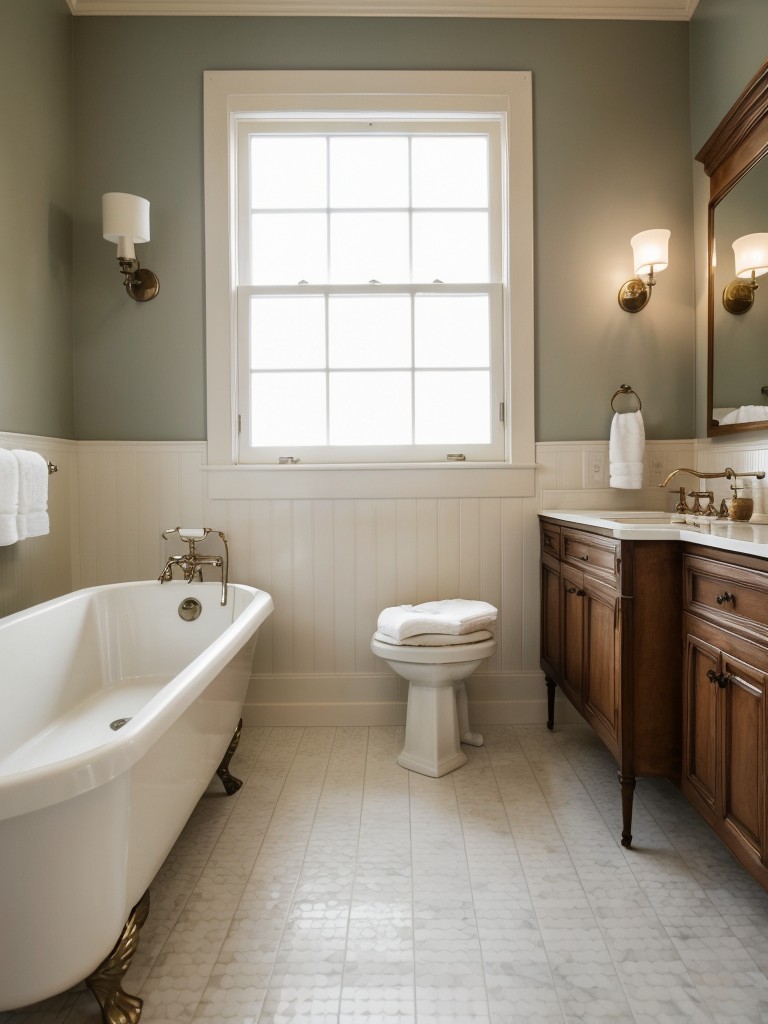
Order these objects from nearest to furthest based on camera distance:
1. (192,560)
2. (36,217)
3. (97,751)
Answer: (97,751) → (36,217) → (192,560)

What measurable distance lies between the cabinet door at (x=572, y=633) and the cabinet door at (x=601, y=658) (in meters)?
0.05

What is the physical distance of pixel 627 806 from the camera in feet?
5.68

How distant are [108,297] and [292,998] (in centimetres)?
250

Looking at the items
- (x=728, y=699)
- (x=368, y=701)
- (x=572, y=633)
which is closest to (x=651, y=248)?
(x=572, y=633)

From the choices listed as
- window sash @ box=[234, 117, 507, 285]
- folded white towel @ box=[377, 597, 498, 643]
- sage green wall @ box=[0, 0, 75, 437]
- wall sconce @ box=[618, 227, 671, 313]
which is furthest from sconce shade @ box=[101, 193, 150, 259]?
wall sconce @ box=[618, 227, 671, 313]

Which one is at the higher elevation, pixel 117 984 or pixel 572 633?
pixel 572 633

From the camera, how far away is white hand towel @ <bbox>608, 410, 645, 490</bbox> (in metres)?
2.48

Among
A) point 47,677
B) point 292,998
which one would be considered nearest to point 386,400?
point 47,677

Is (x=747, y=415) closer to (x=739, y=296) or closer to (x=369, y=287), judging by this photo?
(x=739, y=296)

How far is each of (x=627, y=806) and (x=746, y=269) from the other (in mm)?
1760

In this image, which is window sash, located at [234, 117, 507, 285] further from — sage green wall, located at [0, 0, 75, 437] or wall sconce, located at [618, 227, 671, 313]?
sage green wall, located at [0, 0, 75, 437]

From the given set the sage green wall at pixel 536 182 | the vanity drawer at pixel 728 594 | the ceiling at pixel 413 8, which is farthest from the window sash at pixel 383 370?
the vanity drawer at pixel 728 594

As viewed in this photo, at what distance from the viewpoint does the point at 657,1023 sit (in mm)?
1165

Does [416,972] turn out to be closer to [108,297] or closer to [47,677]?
[47,677]
